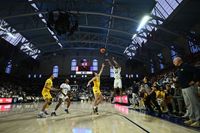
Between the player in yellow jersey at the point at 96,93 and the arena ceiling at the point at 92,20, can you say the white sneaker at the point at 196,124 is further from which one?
the arena ceiling at the point at 92,20

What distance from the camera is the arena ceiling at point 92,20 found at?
21.3 metres

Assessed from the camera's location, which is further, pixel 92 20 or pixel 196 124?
pixel 92 20

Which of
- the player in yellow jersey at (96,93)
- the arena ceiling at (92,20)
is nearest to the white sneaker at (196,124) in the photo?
the player in yellow jersey at (96,93)

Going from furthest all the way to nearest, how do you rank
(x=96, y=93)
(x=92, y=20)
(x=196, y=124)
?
(x=92, y=20) → (x=96, y=93) → (x=196, y=124)

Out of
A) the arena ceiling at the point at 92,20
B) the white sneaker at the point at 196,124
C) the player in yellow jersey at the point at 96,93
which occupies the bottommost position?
the white sneaker at the point at 196,124

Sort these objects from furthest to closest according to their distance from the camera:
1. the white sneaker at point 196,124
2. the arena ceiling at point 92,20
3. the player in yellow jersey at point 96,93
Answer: the arena ceiling at point 92,20 → the player in yellow jersey at point 96,93 → the white sneaker at point 196,124

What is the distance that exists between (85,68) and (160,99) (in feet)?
91.8

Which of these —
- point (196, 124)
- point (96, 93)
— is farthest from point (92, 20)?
point (196, 124)

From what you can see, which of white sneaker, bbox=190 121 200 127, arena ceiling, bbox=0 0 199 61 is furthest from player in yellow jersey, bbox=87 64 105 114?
arena ceiling, bbox=0 0 199 61

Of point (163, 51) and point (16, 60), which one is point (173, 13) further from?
point (16, 60)

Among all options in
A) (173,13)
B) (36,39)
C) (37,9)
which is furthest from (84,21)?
(173,13)

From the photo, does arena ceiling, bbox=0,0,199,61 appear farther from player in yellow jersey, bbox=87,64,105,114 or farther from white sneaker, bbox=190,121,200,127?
white sneaker, bbox=190,121,200,127

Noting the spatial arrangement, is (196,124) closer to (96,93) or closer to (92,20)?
(96,93)

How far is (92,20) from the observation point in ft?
91.7
